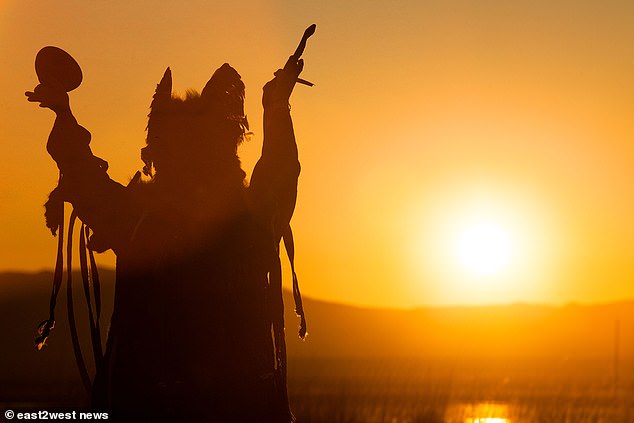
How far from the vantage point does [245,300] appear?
14.1 ft

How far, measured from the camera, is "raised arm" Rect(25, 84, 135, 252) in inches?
171

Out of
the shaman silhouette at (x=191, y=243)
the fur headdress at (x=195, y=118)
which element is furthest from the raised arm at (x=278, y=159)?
the fur headdress at (x=195, y=118)

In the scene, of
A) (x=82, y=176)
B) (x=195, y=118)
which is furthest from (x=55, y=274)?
(x=195, y=118)

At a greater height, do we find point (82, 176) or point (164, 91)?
point (164, 91)

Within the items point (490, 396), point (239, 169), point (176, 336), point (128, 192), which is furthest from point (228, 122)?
point (490, 396)

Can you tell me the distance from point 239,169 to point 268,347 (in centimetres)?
64

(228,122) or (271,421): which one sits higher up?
(228,122)

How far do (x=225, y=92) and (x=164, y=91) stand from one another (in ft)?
0.71

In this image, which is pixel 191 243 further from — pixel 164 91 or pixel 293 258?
pixel 164 91

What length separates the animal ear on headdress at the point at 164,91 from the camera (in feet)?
14.2

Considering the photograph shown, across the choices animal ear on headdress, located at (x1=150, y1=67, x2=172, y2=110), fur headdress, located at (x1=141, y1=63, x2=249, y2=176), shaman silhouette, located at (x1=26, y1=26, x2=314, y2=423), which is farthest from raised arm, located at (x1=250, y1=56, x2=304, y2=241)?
animal ear on headdress, located at (x1=150, y1=67, x2=172, y2=110)

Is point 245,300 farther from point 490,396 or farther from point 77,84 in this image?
point 490,396

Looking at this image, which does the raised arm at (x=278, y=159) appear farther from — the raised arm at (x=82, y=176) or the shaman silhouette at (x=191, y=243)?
the raised arm at (x=82, y=176)

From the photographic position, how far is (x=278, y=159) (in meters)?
4.42
